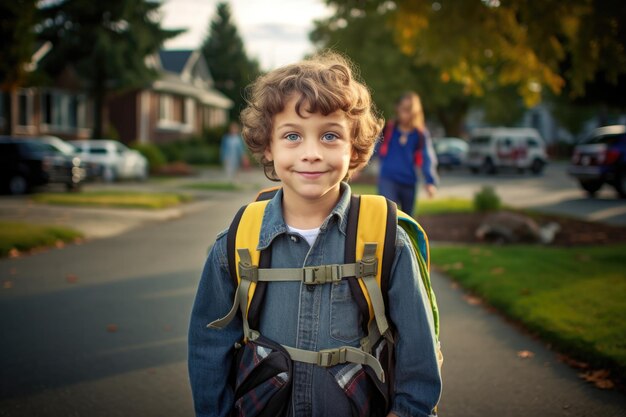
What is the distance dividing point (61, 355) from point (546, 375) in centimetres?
335

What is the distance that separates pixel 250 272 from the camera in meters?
2.14

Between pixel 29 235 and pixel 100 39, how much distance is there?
22837mm

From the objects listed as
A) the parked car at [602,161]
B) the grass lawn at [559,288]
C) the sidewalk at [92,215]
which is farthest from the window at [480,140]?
the grass lawn at [559,288]

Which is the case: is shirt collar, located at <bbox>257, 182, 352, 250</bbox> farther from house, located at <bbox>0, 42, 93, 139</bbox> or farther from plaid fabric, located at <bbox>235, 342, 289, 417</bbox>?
house, located at <bbox>0, 42, 93, 139</bbox>

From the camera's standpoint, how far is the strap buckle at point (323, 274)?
209 centimetres

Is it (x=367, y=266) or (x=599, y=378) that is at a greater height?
(x=367, y=266)

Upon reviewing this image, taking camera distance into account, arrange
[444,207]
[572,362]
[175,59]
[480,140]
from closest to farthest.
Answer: [572,362]
[444,207]
[480,140]
[175,59]

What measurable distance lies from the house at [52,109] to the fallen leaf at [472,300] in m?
26.5

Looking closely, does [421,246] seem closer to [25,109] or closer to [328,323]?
[328,323]

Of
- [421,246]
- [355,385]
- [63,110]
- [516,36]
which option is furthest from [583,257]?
[63,110]

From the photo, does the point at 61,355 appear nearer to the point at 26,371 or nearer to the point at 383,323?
the point at 26,371

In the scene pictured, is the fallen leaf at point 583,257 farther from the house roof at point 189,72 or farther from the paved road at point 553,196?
the house roof at point 189,72

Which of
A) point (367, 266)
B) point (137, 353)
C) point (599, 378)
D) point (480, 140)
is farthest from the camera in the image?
point (480, 140)

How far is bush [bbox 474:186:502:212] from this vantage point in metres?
13.1
